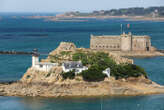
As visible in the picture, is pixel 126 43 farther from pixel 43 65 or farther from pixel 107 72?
pixel 43 65

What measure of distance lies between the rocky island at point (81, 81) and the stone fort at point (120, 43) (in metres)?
31.9

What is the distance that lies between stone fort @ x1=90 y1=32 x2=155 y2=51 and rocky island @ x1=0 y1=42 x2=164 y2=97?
31889 mm

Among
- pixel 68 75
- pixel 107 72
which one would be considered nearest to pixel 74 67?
pixel 68 75

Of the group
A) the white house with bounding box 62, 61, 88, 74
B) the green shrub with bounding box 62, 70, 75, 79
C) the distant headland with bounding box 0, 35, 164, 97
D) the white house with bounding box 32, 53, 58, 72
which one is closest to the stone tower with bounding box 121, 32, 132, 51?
the distant headland with bounding box 0, 35, 164, 97

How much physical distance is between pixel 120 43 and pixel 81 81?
3863cm

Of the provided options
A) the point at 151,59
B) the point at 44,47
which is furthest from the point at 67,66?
the point at 44,47

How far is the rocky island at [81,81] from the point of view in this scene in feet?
181

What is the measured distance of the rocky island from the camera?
181 ft

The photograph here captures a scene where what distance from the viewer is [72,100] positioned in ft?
175

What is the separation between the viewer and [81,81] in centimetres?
5609

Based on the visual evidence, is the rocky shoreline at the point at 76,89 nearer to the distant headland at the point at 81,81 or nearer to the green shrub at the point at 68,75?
the distant headland at the point at 81,81

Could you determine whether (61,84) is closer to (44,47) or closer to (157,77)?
(157,77)

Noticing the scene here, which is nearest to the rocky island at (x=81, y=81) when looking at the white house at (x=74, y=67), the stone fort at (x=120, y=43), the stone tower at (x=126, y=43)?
the white house at (x=74, y=67)

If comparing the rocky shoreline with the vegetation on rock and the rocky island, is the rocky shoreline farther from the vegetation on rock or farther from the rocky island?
the vegetation on rock
